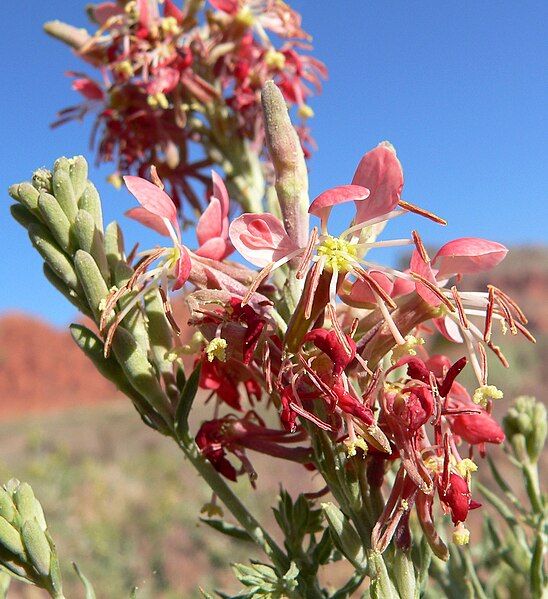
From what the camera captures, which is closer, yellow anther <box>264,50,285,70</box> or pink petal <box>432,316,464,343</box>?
pink petal <box>432,316,464,343</box>

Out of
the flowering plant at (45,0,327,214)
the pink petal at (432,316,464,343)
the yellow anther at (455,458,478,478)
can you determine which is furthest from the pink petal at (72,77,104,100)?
the yellow anther at (455,458,478,478)

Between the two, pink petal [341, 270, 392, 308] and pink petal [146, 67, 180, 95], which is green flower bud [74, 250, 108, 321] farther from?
pink petal [146, 67, 180, 95]

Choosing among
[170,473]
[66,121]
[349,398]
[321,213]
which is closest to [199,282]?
[321,213]

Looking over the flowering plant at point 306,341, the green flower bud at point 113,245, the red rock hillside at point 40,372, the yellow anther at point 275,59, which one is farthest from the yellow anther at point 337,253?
the red rock hillside at point 40,372

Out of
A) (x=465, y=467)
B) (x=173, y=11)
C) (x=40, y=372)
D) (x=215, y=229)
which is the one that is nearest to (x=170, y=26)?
(x=173, y=11)

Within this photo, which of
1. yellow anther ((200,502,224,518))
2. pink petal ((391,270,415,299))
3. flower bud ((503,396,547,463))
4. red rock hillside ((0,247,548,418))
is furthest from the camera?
red rock hillside ((0,247,548,418))

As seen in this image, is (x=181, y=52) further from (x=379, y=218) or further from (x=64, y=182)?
(x=379, y=218)

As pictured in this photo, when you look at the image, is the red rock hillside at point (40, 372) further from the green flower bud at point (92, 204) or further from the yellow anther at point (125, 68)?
the green flower bud at point (92, 204)
